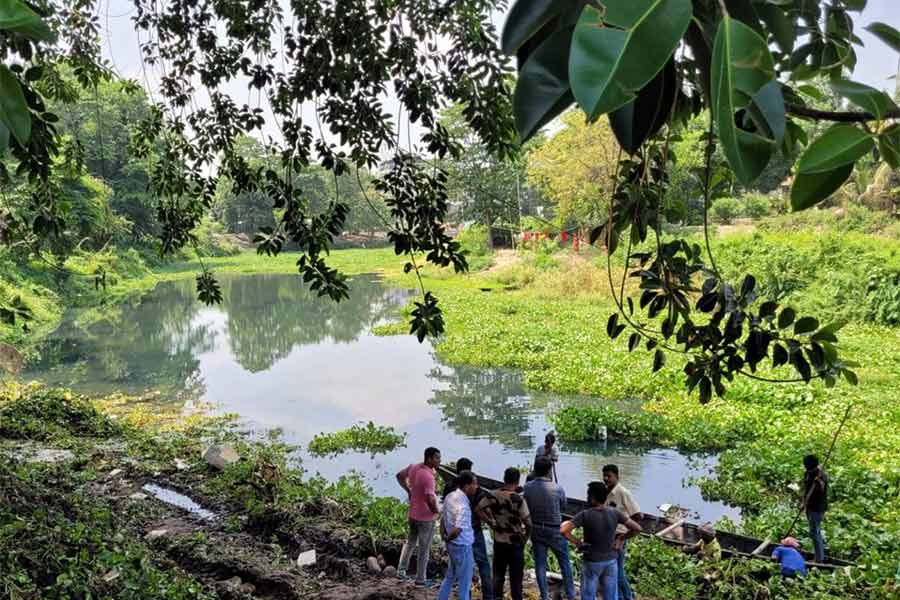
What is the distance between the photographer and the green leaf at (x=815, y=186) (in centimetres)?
81

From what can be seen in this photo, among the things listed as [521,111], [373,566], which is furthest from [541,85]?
[373,566]

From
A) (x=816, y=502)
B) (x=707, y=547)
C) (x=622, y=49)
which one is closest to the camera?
(x=622, y=49)

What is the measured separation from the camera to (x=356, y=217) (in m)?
45.2

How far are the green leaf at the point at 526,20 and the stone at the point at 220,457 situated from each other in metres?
8.50

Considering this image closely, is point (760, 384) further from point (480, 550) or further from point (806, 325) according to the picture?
point (806, 325)

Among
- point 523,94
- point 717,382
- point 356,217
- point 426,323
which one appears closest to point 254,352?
point 426,323

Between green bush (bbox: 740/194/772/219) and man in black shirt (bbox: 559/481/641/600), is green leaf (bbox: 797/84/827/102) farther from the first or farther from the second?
green bush (bbox: 740/194/772/219)

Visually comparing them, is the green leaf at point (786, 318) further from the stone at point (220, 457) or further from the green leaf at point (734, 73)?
the stone at point (220, 457)

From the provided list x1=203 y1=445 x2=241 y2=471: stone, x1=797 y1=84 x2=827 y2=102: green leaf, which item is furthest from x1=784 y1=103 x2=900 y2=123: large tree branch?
x1=203 y1=445 x2=241 y2=471: stone

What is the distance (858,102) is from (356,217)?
1776 inches

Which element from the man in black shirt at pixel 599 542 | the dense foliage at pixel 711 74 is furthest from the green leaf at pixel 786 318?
the man in black shirt at pixel 599 542

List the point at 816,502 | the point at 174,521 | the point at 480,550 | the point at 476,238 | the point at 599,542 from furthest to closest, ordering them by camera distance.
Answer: the point at 476,238 → the point at 174,521 → the point at 816,502 → the point at 480,550 → the point at 599,542

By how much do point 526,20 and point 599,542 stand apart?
382 centimetres

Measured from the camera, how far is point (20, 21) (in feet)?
2.25
